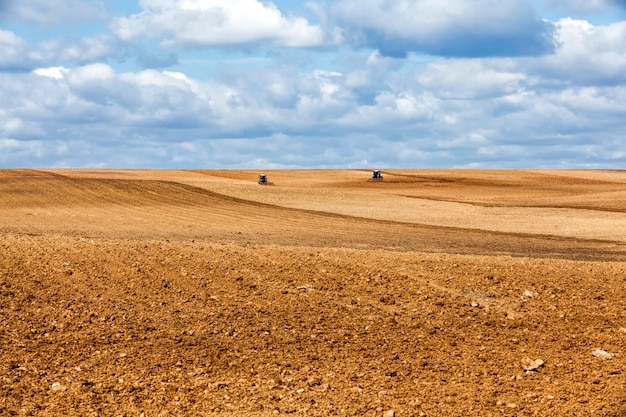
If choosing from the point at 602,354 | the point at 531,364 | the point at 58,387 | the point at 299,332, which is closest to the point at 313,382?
the point at 299,332

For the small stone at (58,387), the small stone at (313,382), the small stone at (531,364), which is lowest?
the small stone at (58,387)

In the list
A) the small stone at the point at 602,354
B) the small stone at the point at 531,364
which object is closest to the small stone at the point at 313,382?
the small stone at the point at 531,364

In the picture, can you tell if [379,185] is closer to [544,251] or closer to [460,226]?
[460,226]

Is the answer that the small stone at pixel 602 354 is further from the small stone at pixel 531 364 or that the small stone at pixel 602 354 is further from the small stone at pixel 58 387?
the small stone at pixel 58 387

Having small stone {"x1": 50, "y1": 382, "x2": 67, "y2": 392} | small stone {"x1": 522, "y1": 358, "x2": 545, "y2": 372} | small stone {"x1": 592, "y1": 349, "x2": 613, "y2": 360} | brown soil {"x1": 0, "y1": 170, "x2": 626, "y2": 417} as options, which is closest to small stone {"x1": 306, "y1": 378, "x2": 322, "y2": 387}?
brown soil {"x1": 0, "y1": 170, "x2": 626, "y2": 417}

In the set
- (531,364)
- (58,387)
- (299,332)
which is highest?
(299,332)

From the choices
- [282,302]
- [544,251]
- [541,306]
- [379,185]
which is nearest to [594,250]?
[544,251]

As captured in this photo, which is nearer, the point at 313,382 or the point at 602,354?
the point at 313,382

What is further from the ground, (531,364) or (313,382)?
(531,364)

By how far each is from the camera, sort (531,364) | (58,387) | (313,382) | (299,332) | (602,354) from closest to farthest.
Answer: (58,387), (313,382), (531,364), (602,354), (299,332)

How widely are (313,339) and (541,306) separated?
12.5ft

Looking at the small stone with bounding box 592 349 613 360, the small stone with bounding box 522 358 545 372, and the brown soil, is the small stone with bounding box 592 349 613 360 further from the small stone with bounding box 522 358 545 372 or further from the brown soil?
the small stone with bounding box 522 358 545 372

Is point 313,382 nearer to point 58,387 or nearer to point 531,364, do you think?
point 531,364

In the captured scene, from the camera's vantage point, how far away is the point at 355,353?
10.8 metres
